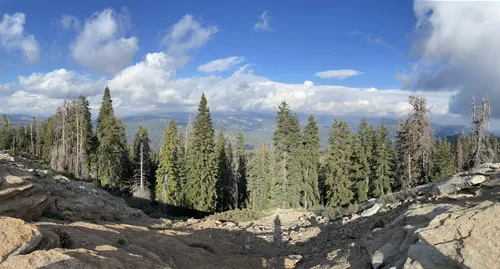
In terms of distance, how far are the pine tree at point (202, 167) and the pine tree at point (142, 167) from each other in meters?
8.39

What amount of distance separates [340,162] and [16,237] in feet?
125

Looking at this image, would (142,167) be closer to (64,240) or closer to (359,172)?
(359,172)

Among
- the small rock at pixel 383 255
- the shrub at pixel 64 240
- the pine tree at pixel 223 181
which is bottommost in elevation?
the pine tree at pixel 223 181

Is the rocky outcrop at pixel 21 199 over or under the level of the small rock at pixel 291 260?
over

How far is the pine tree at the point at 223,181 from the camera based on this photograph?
51344mm

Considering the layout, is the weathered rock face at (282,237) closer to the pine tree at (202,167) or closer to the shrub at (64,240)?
the shrub at (64,240)

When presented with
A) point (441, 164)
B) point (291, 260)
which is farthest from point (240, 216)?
point (441, 164)

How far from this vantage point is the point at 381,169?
42.2 meters

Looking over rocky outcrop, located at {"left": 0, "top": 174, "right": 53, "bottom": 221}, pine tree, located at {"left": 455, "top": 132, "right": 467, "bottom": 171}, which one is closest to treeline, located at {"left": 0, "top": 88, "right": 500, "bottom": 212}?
pine tree, located at {"left": 455, "top": 132, "right": 467, "bottom": 171}

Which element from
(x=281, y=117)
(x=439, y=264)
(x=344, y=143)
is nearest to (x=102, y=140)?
(x=281, y=117)

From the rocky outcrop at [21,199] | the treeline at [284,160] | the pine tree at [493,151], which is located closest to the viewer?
the rocky outcrop at [21,199]

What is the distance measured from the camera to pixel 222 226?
21703mm

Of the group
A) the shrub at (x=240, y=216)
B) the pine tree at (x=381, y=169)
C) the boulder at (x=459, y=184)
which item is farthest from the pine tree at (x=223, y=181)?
the boulder at (x=459, y=184)

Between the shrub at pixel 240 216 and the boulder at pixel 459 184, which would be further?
the shrub at pixel 240 216
